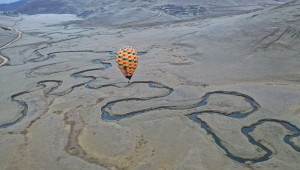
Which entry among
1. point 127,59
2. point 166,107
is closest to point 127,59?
point 127,59

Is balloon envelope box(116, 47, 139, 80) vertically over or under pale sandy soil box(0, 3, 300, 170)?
over

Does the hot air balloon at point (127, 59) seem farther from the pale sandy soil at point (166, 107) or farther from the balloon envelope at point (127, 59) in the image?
the pale sandy soil at point (166, 107)

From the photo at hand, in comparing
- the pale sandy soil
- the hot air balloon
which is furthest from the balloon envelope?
the pale sandy soil

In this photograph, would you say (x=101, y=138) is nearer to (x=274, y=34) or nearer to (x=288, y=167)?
(x=288, y=167)

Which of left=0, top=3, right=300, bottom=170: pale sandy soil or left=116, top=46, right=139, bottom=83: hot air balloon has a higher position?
left=116, top=46, right=139, bottom=83: hot air balloon

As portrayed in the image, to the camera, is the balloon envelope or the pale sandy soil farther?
the balloon envelope

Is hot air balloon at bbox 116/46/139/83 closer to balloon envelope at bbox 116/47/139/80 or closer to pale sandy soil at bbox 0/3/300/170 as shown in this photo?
balloon envelope at bbox 116/47/139/80

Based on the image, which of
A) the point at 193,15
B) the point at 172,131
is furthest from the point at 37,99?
the point at 193,15

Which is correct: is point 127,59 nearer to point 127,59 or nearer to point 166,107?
point 127,59

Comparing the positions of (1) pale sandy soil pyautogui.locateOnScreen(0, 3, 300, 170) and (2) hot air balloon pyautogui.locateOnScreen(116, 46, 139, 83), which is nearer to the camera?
(1) pale sandy soil pyautogui.locateOnScreen(0, 3, 300, 170)
